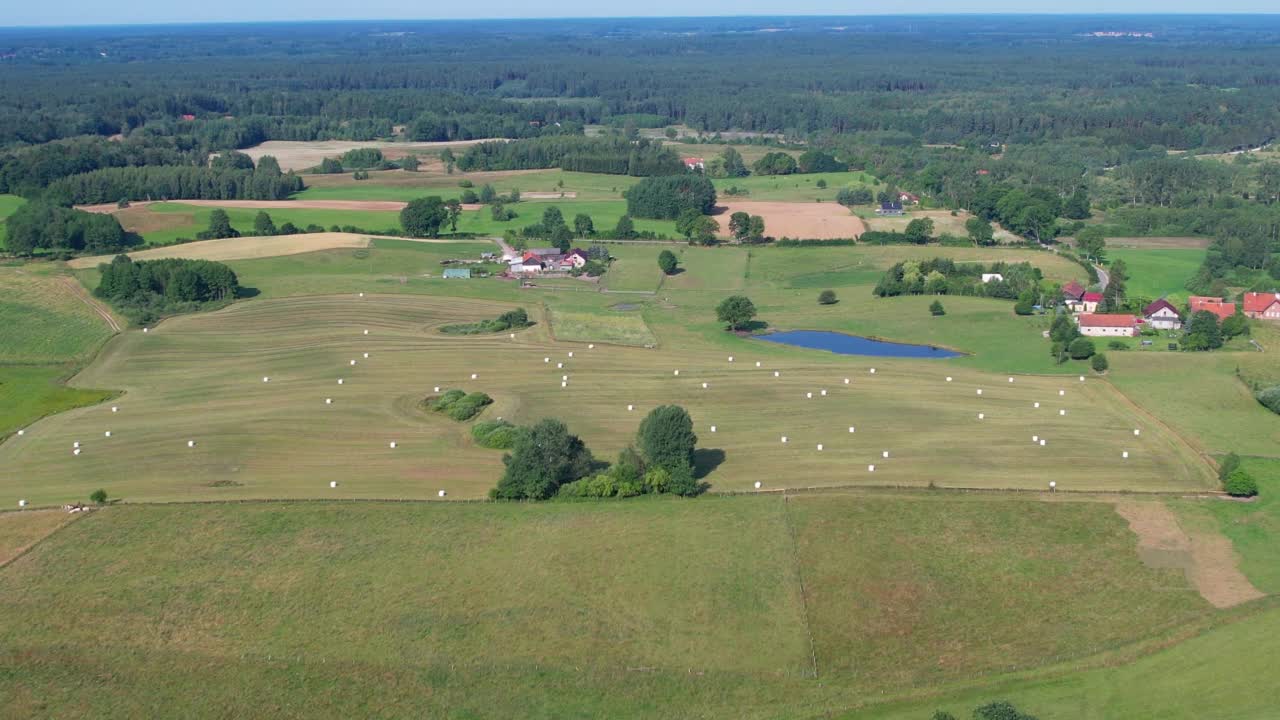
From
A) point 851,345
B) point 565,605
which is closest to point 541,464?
point 565,605

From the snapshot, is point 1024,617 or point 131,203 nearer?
point 1024,617

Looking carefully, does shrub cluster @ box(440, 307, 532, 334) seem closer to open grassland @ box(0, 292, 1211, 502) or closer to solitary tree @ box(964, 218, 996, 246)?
open grassland @ box(0, 292, 1211, 502)

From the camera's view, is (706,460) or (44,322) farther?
(44,322)

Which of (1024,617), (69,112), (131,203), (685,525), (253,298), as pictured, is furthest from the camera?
(69,112)

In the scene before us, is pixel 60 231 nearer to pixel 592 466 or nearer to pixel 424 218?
pixel 424 218

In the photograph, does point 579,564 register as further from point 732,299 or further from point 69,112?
point 69,112

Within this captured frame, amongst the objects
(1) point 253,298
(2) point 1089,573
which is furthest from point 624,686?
(1) point 253,298
